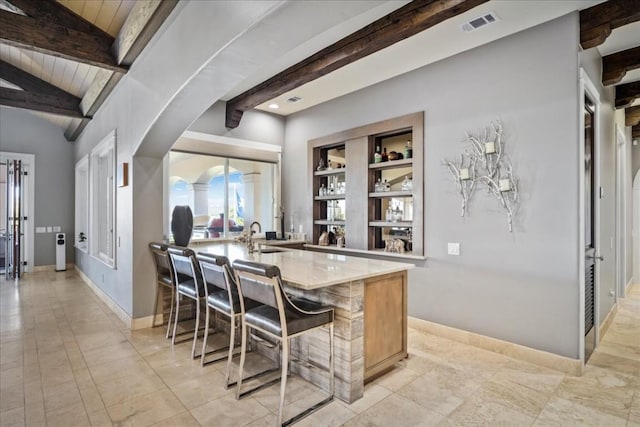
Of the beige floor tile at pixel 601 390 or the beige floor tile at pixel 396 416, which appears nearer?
the beige floor tile at pixel 396 416

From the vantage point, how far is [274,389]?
8.16 ft

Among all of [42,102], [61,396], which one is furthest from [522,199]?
[42,102]

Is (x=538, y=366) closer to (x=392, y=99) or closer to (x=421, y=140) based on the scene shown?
(x=421, y=140)

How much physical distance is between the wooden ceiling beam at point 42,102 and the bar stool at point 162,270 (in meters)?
3.23

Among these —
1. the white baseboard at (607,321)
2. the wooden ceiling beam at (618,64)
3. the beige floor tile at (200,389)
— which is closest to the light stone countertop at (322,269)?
the beige floor tile at (200,389)

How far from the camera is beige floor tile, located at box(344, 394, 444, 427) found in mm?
2094

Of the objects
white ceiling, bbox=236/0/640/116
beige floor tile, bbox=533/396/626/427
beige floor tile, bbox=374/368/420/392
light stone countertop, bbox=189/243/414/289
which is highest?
white ceiling, bbox=236/0/640/116

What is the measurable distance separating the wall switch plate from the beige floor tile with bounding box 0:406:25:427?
144 inches

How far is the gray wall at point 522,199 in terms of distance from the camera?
9.17 ft

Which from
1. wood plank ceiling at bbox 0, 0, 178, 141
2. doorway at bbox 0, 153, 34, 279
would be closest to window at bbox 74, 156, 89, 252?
doorway at bbox 0, 153, 34, 279

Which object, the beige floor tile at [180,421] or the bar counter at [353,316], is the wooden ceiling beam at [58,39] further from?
the beige floor tile at [180,421]

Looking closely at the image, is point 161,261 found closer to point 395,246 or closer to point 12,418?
point 12,418

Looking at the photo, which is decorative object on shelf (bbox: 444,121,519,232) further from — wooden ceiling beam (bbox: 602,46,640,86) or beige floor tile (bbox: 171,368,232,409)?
beige floor tile (bbox: 171,368,232,409)

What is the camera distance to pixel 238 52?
7.04 feet
